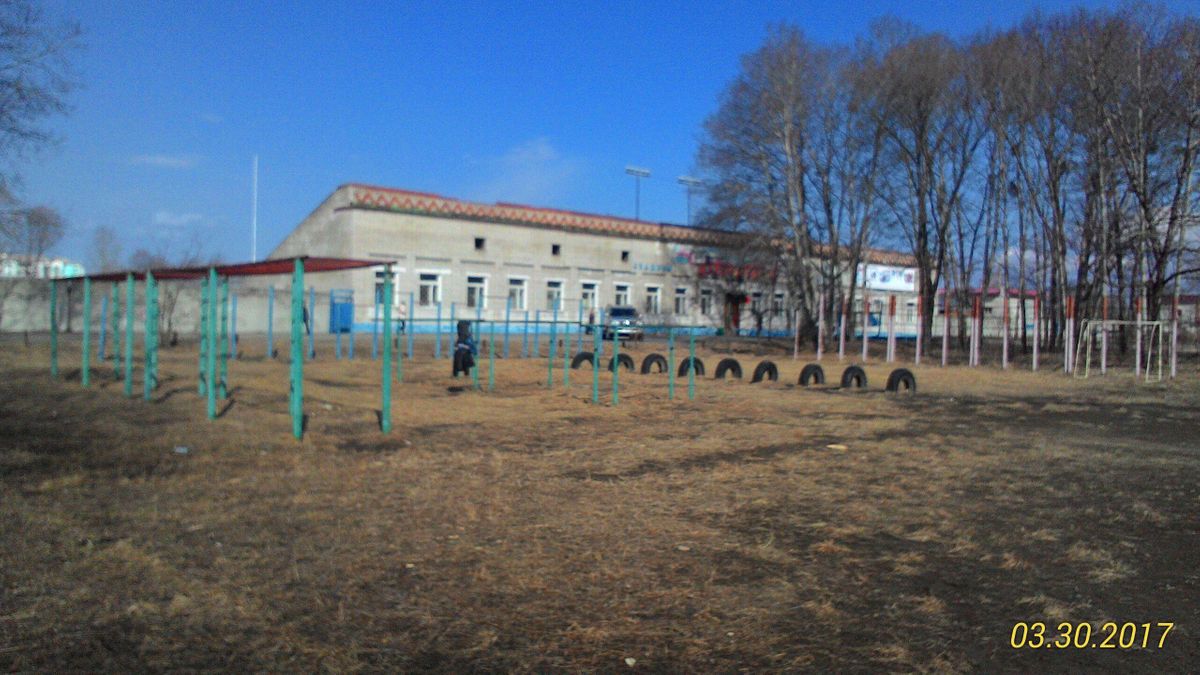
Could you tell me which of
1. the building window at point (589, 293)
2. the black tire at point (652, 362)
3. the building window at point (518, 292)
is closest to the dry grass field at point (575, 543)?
the black tire at point (652, 362)

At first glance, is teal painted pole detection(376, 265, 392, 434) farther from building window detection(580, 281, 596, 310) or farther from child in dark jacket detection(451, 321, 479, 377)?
building window detection(580, 281, 596, 310)

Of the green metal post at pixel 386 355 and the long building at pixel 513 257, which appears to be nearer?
the green metal post at pixel 386 355

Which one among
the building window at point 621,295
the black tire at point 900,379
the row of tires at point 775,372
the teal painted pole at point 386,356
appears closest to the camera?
the teal painted pole at point 386,356

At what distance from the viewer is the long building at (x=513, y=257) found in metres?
39.0

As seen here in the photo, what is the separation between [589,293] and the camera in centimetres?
4700

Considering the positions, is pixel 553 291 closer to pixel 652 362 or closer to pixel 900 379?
pixel 652 362

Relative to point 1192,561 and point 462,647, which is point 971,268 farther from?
point 462,647

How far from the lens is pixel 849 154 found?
118ft

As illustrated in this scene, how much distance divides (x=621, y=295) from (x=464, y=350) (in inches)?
1202

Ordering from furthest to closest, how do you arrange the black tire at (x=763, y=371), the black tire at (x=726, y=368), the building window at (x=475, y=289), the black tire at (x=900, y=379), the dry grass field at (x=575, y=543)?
the building window at (x=475, y=289), the black tire at (x=726, y=368), the black tire at (x=763, y=371), the black tire at (x=900, y=379), the dry grass field at (x=575, y=543)

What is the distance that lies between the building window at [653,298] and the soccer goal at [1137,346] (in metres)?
23.1

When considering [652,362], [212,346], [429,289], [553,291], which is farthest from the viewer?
[553,291]
